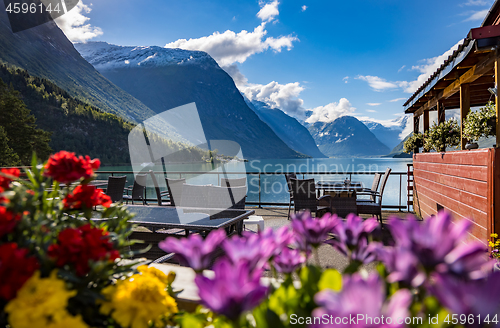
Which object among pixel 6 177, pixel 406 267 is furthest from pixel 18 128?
pixel 406 267

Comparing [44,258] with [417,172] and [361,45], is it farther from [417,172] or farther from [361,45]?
[361,45]

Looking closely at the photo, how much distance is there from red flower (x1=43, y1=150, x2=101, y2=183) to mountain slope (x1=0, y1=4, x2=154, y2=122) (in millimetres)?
84056

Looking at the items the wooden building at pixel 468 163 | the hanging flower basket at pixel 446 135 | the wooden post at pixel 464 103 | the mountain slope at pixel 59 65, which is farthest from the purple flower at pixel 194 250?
the mountain slope at pixel 59 65

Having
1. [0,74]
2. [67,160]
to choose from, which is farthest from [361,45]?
[0,74]

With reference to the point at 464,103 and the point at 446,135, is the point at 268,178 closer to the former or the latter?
the point at 446,135

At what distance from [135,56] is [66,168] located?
6244 inches

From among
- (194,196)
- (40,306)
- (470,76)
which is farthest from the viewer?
(470,76)

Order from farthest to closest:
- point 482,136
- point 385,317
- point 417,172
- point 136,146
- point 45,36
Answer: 1. point 45,36
2. point 417,172
3. point 136,146
4. point 482,136
5. point 385,317

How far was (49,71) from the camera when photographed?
7806 centimetres

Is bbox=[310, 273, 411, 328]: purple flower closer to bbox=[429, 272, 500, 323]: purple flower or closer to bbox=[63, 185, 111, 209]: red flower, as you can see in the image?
bbox=[429, 272, 500, 323]: purple flower

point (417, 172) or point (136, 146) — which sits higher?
point (136, 146)

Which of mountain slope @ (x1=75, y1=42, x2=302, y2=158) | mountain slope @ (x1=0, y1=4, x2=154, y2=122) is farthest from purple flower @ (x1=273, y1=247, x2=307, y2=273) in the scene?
mountain slope @ (x1=75, y1=42, x2=302, y2=158)

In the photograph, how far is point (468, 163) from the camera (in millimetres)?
3574

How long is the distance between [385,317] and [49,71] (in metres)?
99.4
